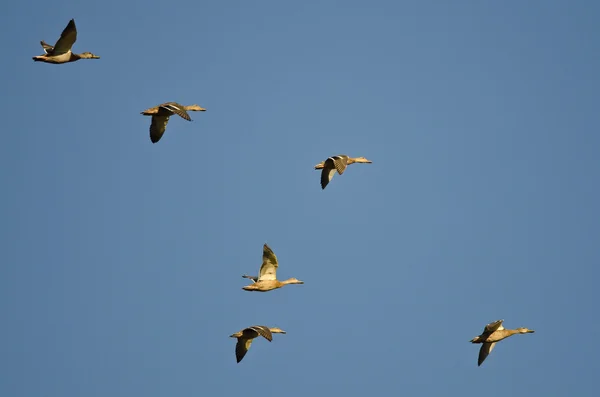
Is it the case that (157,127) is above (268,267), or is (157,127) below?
above

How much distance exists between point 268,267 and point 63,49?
11.4 m

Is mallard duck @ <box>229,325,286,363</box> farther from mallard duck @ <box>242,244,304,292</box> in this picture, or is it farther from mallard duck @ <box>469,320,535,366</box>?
mallard duck @ <box>469,320,535,366</box>

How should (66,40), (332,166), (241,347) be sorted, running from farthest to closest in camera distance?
(332,166) < (241,347) < (66,40)

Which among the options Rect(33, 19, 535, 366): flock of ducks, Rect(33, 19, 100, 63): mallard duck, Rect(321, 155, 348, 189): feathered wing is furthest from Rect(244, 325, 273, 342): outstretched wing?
Rect(33, 19, 100, 63): mallard duck

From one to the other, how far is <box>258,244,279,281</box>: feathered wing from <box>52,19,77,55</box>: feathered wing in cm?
1080

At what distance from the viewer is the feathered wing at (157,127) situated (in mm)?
48156

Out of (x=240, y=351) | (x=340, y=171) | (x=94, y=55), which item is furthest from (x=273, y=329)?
(x=94, y=55)

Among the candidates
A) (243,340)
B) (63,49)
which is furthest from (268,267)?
(63,49)

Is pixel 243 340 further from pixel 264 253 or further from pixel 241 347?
pixel 264 253

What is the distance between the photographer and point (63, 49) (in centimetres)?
4559

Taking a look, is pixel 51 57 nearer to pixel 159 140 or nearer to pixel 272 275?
pixel 159 140

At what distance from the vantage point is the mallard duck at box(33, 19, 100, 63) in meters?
44.7

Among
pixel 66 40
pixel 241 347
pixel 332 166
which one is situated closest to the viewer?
pixel 66 40

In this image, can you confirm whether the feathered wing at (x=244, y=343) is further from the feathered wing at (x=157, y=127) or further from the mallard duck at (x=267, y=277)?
the feathered wing at (x=157, y=127)
